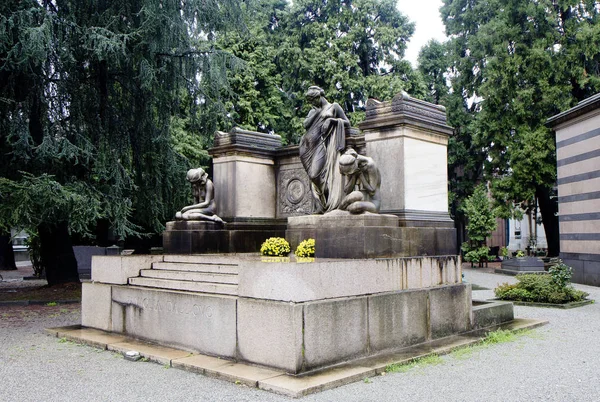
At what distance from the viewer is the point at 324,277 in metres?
7.20

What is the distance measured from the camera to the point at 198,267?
376 inches

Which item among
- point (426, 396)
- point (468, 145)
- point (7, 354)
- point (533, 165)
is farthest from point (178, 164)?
point (468, 145)

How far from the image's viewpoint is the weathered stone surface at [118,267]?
997cm

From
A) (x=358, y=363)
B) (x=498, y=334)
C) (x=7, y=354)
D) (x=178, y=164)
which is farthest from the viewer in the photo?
(x=178, y=164)

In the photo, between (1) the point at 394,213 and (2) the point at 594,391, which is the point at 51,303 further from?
(2) the point at 594,391

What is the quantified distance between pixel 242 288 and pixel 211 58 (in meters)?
9.63

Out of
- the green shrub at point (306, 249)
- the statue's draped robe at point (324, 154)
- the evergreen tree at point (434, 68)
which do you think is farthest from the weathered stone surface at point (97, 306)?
the evergreen tree at point (434, 68)

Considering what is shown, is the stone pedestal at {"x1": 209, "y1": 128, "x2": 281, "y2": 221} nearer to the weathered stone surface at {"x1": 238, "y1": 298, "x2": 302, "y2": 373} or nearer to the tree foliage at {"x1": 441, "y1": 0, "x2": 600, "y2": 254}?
the weathered stone surface at {"x1": 238, "y1": 298, "x2": 302, "y2": 373}

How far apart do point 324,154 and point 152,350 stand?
449cm

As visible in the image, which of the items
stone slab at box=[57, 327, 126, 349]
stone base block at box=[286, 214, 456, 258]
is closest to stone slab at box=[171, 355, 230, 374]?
→ stone slab at box=[57, 327, 126, 349]

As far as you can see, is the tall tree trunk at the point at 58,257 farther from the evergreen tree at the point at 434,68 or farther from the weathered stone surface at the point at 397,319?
the evergreen tree at the point at 434,68

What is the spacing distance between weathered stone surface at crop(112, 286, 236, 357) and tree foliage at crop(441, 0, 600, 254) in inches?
881

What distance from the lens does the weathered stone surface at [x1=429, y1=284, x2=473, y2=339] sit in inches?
345

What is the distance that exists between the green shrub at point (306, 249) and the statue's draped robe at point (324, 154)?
932mm
